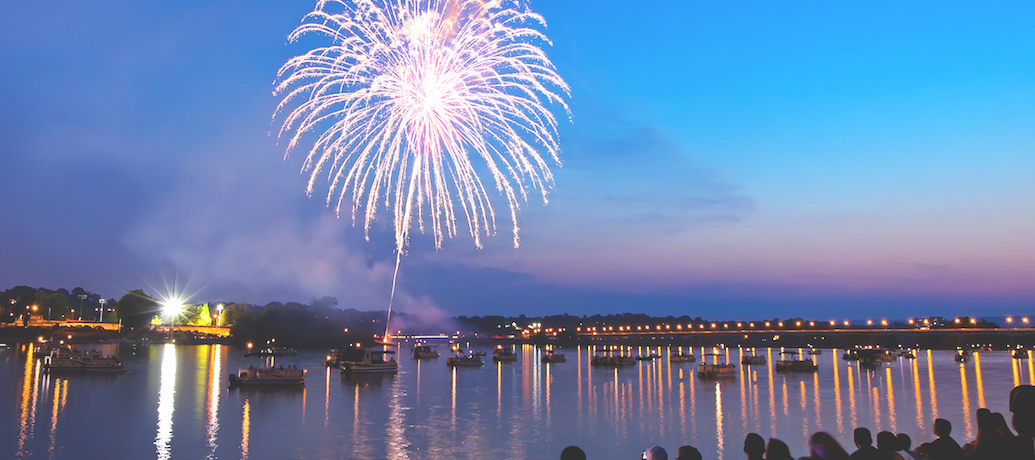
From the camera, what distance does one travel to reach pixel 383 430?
120ft

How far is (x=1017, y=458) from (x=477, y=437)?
2988cm

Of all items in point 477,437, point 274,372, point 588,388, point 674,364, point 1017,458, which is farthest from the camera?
point 674,364

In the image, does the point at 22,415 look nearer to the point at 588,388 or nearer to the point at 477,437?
the point at 477,437

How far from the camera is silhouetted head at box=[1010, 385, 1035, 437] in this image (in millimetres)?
7312

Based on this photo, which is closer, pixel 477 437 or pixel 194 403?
pixel 477 437

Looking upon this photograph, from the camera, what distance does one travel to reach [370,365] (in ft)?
261

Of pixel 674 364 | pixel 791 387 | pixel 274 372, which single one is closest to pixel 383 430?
pixel 274 372

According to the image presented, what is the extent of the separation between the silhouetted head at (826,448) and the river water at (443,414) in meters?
24.2

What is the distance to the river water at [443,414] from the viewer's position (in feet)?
103

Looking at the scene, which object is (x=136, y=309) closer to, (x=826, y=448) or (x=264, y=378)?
(x=264, y=378)

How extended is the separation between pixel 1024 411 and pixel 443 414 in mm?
39146

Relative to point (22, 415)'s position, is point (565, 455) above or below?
above

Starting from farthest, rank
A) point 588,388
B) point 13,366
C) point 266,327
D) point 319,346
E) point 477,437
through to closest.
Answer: point 319,346, point 266,327, point 13,366, point 588,388, point 477,437

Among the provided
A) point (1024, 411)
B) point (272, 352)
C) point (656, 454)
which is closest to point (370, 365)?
point (272, 352)
